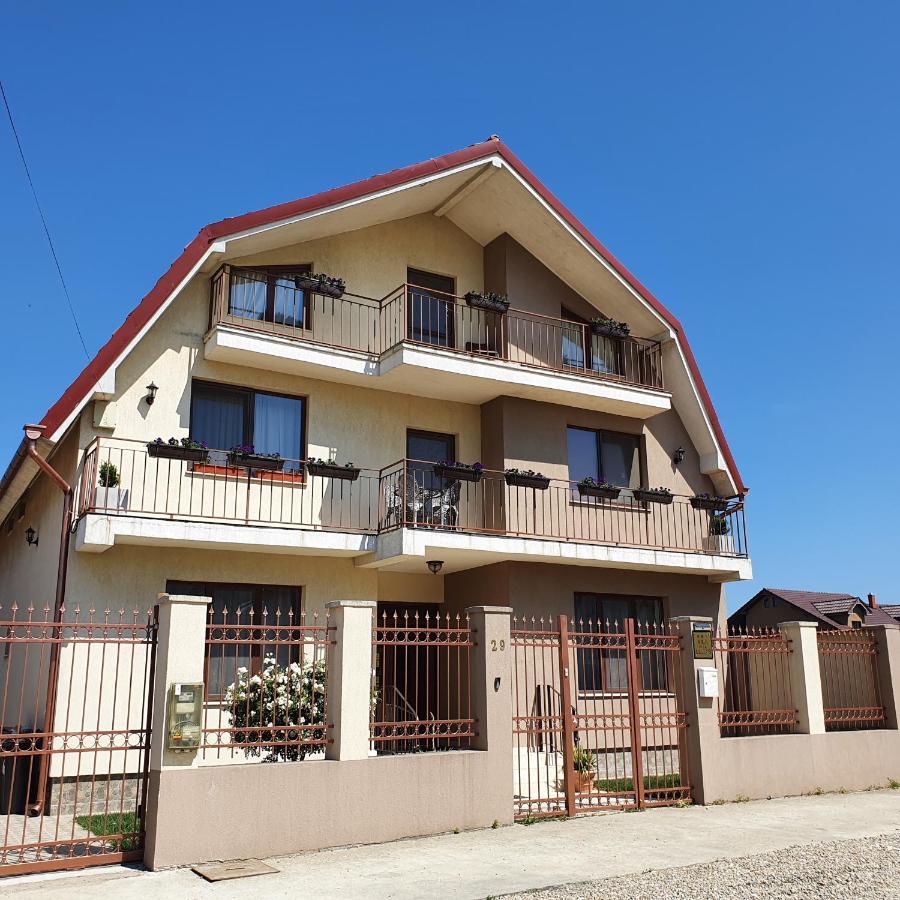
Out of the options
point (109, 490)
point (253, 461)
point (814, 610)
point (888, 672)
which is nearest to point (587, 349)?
point (253, 461)

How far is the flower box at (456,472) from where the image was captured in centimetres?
1617

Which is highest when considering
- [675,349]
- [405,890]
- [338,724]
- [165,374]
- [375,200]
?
[375,200]

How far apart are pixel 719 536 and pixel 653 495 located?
5.98 ft

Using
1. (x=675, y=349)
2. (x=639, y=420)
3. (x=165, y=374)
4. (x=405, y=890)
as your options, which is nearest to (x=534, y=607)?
(x=639, y=420)

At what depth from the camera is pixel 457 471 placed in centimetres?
1622

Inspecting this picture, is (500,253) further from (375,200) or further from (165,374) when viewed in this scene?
(165,374)

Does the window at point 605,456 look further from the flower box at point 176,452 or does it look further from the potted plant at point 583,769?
the flower box at point 176,452

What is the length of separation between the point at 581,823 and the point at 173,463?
798 cm

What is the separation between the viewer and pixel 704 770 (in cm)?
1204

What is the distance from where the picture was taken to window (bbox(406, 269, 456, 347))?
58.1 feet

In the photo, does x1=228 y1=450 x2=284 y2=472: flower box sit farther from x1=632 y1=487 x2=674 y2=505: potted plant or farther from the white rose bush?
x1=632 y1=487 x2=674 y2=505: potted plant

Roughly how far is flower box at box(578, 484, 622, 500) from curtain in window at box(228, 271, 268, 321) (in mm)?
6693

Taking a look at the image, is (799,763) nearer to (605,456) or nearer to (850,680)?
(850,680)

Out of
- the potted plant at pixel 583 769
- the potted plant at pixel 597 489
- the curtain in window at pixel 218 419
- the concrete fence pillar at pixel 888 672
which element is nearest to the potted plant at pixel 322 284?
the curtain in window at pixel 218 419
